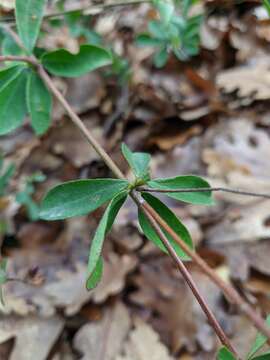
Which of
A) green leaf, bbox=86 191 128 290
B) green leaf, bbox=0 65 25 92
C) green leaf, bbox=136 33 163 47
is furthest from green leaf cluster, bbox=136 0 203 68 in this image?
green leaf, bbox=86 191 128 290

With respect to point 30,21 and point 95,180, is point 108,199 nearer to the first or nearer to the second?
point 95,180

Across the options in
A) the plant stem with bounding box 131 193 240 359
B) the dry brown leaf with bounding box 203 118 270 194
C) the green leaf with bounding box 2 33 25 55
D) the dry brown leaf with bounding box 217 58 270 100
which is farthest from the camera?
the dry brown leaf with bounding box 217 58 270 100

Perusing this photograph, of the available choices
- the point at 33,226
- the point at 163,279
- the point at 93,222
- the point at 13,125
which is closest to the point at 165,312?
the point at 163,279

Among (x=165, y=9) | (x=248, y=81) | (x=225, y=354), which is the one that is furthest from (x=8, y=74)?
(x=248, y=81)

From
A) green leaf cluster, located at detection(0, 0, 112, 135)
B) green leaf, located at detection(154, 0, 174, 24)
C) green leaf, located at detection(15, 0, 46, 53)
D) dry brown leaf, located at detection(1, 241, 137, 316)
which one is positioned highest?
green leaf, located at detection(15, 0, 46, 53)

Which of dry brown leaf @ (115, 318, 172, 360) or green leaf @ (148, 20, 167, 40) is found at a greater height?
green leaf @ (148, 20, 167, 40)

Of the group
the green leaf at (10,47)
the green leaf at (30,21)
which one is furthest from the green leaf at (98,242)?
the green leaf at (10,47)

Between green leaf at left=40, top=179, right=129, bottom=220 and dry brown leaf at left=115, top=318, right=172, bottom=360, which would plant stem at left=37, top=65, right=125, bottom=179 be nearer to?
green leaf at left=40, top=179, right=129, bottom=220
